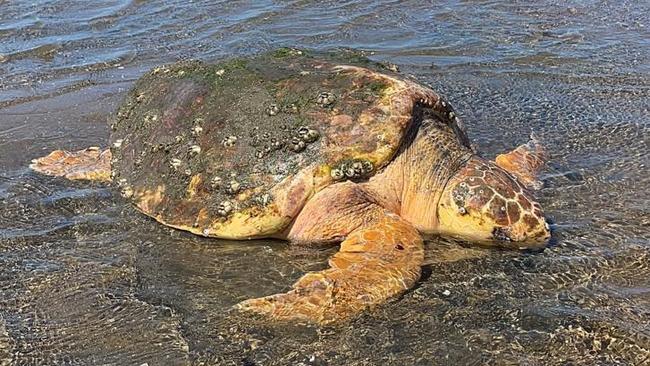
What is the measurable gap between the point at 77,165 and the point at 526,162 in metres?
3.67

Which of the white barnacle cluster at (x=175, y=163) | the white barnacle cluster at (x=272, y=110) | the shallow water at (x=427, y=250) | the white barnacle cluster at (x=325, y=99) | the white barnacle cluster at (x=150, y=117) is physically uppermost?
the white barnacle cluster at (x=325, y=99)

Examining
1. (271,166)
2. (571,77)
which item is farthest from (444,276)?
(571,77)

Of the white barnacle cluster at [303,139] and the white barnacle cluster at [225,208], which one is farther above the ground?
the white barnacle cluster at [303,139]

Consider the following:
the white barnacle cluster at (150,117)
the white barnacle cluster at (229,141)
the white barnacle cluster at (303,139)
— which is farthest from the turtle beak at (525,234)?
the white barnacle cluster at (150,117)

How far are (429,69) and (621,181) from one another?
324cm

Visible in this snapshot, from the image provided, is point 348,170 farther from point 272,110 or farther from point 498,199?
point 498,199

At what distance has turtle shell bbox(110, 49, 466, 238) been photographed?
4316mm

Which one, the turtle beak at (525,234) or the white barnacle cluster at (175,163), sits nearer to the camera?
the turtle beak at (525,234)

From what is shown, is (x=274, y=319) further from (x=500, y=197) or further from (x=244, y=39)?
(x=244, y=39)

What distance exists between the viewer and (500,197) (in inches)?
168

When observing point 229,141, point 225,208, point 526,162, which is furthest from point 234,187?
point 526,162

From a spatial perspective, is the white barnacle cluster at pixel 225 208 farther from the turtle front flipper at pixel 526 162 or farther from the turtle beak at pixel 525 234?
the turtle front flipper at pixel 526 162

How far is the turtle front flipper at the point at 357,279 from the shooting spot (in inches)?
139

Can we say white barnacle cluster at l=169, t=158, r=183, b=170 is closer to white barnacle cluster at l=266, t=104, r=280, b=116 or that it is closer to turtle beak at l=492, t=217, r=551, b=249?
white barnacle cluster at l=266, t=104, r=280, b=116
